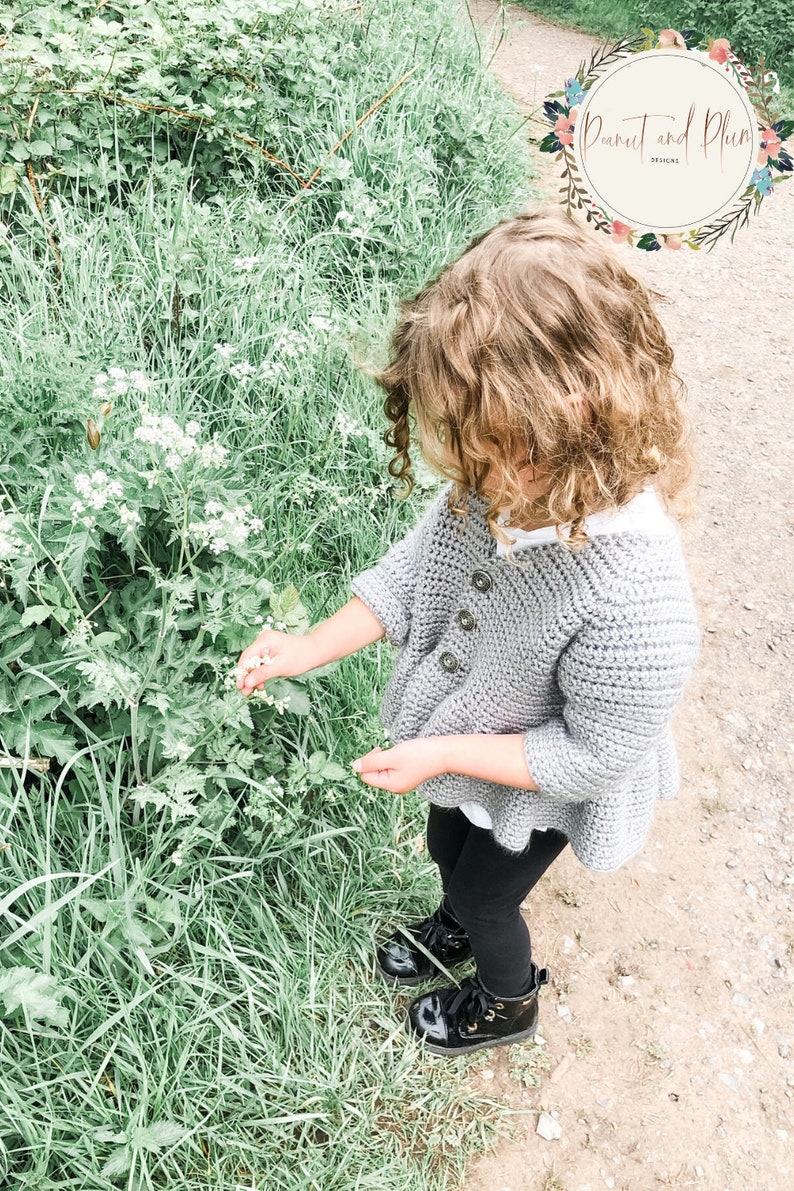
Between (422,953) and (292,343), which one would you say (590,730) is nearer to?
(422,953)

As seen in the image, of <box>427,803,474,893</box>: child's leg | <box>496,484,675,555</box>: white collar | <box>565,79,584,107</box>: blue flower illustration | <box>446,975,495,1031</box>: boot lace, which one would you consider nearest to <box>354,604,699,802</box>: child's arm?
<box>496,484,675,555</box>: white collar

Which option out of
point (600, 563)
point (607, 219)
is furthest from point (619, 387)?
point (607, 219)

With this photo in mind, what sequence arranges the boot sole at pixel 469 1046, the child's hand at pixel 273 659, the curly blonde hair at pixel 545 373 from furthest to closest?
the boot sole at pixel 469 1046, the child's hand at pixel 273 659, the curly blonde hair at pixel 545 373

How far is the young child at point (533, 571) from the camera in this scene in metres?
1.09

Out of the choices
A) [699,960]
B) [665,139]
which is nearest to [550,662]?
[699,960]

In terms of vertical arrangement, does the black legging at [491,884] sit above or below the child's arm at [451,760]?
below

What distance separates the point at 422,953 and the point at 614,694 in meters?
1.06

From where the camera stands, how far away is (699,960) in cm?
207

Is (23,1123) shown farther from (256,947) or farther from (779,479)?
(779,479)

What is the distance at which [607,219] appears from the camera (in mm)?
3408

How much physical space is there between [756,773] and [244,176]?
2781 millimetres

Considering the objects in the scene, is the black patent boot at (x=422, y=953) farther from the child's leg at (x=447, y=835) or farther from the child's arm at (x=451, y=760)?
the child's arm at (x=451, y=760)

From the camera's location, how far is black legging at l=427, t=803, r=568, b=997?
1562 millimetres

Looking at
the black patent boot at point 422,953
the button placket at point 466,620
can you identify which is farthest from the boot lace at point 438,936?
the button placket at point 466,620
